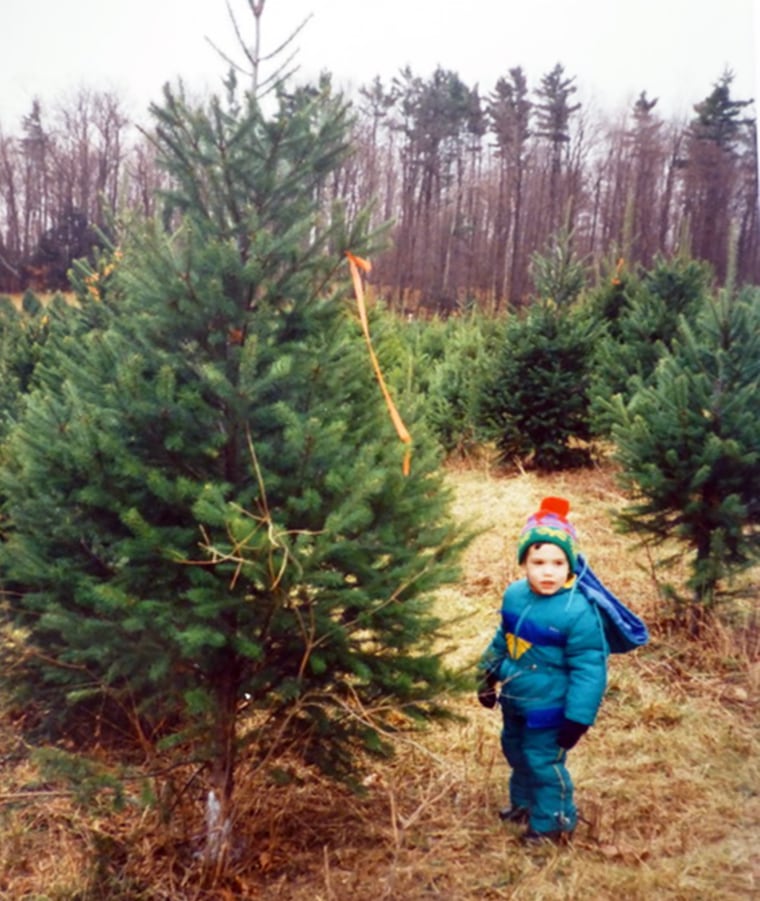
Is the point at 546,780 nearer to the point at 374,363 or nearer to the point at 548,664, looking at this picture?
the point at 548,664

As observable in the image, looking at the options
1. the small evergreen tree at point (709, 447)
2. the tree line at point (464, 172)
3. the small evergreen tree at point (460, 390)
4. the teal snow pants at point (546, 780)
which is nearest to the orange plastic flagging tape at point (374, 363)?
the tree line at point (464, 172)

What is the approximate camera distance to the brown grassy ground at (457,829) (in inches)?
115

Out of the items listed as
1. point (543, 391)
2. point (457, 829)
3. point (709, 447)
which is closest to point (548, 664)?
point (457, 829)

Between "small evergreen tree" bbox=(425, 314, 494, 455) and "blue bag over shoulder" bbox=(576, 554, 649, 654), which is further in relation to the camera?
"small evergreen tree" bbox=(425, 314, 494, 455)

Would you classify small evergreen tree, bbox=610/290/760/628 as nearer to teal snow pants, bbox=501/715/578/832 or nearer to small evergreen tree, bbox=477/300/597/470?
teal snow pants, bbox=501/715/578/832

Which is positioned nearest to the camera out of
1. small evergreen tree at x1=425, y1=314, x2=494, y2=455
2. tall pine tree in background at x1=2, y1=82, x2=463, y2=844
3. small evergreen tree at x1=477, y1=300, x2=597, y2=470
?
tall pine tree in background at x1=2, y1=82, x2=463, y2=844

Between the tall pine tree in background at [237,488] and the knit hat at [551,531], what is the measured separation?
12.0 inches

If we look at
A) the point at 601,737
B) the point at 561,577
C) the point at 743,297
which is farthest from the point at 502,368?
the point at 561,577

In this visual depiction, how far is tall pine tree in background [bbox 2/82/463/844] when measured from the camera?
2.74 metres

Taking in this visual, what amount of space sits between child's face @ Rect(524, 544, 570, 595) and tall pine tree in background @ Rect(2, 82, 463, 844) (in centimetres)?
32

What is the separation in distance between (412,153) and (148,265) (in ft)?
7.03

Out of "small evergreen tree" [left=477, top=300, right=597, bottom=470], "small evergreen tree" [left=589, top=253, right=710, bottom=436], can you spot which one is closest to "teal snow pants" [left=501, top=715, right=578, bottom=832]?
"small evergreen tree" [left=589, top=253, right=710, bottom=436]

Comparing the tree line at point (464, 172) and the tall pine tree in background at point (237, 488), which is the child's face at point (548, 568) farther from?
the tree line at point (464, 172)

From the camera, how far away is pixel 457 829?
3375 millimetres
